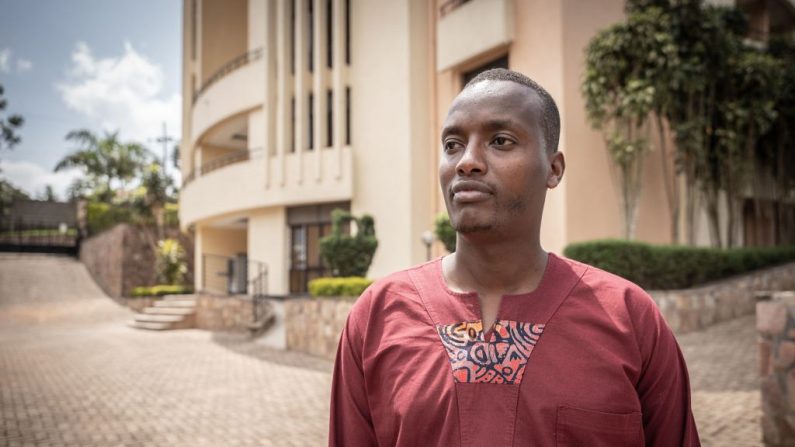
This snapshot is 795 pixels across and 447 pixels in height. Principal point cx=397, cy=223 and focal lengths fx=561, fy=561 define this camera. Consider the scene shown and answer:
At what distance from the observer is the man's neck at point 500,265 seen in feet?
4.66

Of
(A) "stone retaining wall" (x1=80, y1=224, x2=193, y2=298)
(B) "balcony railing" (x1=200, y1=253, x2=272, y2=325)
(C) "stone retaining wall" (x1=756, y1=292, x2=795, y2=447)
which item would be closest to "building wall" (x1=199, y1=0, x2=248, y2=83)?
(B) "balcony railing" (x1=200, y1=253, x2=272, y2=325)

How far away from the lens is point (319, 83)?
17.2 m

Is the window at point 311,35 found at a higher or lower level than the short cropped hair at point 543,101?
higher

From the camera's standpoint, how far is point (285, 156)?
17.7 metres

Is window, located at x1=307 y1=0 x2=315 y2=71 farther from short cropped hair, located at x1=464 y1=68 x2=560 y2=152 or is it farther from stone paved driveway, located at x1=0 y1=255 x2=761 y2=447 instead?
short cropped hair, located at x1=464 y1=68 x2=560 y2=152

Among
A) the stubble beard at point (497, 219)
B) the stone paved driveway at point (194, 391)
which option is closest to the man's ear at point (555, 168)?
the stubble beard at point (497, 219)

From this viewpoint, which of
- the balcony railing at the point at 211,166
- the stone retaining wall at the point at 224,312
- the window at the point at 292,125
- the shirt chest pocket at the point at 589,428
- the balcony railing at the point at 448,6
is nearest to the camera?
the shirt chest pocket at the point at 589,428

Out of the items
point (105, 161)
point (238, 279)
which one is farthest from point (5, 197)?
point (238, 279)

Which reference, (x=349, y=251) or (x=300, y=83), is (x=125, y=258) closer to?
(x=300, y=83)

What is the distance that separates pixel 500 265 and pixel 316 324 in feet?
33.8

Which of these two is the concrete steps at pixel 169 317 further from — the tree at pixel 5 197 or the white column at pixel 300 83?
the tree at pixel 5 197

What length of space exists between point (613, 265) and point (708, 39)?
→ 19.2 feet

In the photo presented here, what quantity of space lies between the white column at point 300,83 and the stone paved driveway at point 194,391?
5.89 meters

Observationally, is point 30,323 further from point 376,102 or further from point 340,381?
point 340,381
